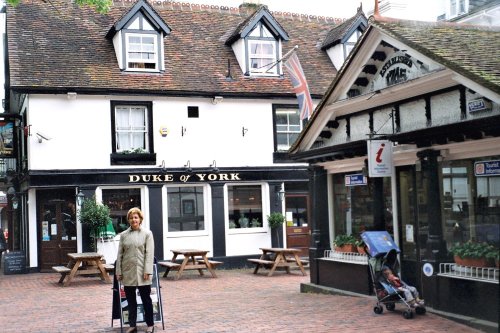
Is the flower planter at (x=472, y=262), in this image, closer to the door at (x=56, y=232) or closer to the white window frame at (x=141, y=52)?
the door at (x=56, y=232)

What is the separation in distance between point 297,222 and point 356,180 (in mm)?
10609

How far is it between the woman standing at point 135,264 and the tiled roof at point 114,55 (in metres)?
12.2

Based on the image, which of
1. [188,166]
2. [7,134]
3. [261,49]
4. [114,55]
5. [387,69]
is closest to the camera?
[387,69]

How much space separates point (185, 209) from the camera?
23.1m

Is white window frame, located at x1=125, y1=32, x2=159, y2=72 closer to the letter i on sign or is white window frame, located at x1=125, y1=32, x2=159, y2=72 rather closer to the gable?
the gable

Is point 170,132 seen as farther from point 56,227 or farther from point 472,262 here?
point 472,262

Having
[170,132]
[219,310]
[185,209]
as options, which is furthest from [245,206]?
[219,310]

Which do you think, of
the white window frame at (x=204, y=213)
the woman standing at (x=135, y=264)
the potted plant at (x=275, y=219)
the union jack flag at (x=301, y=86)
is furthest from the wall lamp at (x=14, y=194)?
the woman standing at (x=135, y=264)

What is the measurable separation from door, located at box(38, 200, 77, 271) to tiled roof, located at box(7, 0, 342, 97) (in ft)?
12.7

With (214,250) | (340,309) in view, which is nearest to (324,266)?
(340,309)

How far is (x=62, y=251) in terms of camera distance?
22203 mm

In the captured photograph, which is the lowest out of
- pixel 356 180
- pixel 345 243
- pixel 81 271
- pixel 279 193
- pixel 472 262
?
pixel 81 271

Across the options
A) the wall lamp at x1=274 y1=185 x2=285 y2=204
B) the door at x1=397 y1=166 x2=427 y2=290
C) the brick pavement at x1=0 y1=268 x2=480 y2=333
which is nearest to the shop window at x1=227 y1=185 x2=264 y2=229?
the wall lamp at x1=274 y1=185 x2=285 y2=204

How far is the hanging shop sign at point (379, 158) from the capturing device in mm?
12562
